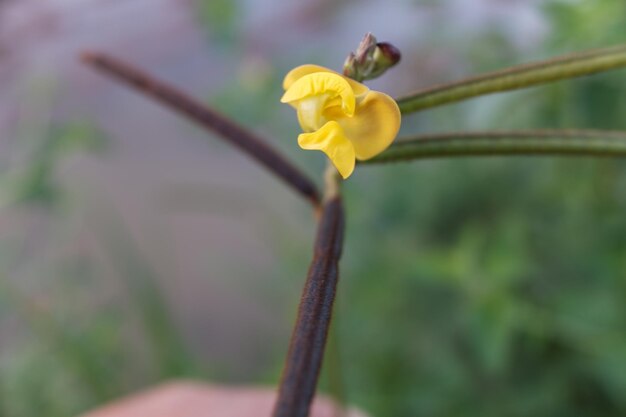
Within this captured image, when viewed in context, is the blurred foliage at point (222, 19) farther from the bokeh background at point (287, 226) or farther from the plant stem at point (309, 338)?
the plant stem at point (309, 338)

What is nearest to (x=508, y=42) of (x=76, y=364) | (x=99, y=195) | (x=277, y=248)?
(x=277, y=248)

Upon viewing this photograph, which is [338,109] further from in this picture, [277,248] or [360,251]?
[277,248]

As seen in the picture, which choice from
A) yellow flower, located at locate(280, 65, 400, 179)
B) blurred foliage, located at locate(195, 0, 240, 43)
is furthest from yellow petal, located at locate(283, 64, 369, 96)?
blurred foliage, located at locate(195, 0, 240, 43)

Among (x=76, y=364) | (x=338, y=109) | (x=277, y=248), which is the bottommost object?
(x=338, y=109)

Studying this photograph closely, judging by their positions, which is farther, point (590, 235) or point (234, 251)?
point (234, 251)

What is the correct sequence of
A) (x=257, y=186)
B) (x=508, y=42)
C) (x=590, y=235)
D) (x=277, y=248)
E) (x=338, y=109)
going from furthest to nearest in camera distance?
(x=257, y=186) → (x=277, y=248) → (x=508, y=42) → (x=590, y=235) → (x=338, y=109)

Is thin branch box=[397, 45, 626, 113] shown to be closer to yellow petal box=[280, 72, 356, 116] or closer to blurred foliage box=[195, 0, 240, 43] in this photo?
yellow petal box=[280, 72, 356, 116]
